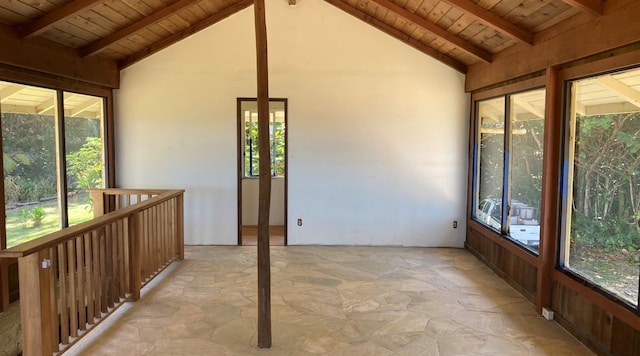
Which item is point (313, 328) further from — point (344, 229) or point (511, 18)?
point (511, 18)

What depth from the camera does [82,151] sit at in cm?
530

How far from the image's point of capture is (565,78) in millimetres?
3523

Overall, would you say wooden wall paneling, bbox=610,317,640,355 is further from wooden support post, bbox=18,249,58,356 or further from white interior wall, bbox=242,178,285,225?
white interior wall, bbox=242,178,285,225

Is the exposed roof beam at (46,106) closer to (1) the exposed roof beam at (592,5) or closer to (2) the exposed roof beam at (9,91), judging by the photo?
(2) the exposed roof beam at (9,91)

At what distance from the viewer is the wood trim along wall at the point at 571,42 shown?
2.73m

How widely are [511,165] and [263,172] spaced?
121 inches

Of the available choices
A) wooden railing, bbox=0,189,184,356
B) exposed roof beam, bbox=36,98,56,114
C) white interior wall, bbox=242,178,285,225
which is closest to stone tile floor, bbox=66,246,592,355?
wooden railing, bbox=0,189,184,356

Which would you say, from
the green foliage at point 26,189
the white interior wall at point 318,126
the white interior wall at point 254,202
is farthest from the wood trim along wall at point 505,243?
the green foliage at point 26,189

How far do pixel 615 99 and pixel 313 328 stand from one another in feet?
9.47

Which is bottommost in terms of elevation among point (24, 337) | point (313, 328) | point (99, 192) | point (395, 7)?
point (313, 328)

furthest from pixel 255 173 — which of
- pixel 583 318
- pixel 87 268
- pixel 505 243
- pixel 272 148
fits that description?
pixel 583 318

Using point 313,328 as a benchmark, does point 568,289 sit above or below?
above

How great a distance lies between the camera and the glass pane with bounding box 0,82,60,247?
392cm

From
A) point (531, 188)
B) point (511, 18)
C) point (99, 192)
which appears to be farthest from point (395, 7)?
point (99, 192)
